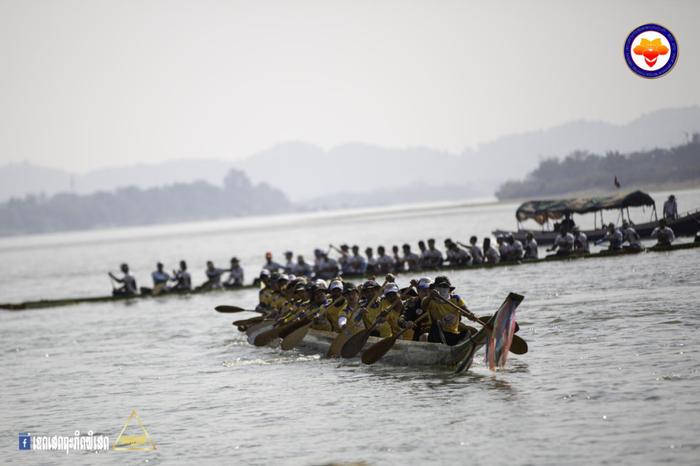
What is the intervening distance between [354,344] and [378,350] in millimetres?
1418

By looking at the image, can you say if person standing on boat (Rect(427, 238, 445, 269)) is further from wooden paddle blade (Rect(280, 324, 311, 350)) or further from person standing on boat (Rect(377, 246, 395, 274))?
wooden paddle blade (Rect(280, 324, 311, 350))

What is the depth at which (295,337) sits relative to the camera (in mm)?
27375

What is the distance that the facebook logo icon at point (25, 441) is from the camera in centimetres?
1888

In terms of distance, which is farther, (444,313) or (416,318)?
(416,318)

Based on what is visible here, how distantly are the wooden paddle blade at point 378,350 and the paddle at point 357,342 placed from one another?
696mm

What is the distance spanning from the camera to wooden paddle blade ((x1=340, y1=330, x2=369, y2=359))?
23.5 metres

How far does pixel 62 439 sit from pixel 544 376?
1021 cm

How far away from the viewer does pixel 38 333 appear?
42.2 m

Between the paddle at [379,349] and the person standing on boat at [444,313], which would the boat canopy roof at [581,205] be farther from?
the person standing on boat at [444,313]

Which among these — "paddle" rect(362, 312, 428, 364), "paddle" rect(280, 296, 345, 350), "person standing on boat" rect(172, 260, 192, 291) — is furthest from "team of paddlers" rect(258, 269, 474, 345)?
"person standing on boat" rect(172, 260, 192, 291)

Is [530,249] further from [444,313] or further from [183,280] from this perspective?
[444,313]

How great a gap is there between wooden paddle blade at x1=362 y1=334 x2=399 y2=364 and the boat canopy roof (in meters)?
31.6

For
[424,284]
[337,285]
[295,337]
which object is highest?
[424,284]

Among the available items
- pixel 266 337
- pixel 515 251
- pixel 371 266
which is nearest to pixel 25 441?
pixel 266 337
